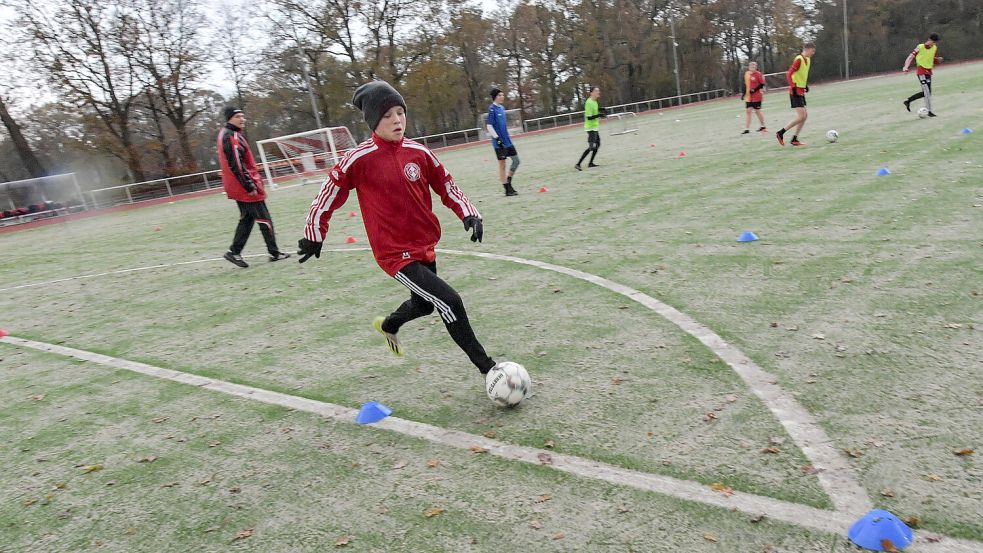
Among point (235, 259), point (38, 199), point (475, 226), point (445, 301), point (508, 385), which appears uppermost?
point (38, 199)

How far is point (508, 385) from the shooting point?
385 centimetres

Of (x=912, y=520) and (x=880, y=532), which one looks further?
(x=912, y=520)

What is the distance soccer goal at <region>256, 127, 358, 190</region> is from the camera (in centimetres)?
2516

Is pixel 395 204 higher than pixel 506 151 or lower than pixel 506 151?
higher

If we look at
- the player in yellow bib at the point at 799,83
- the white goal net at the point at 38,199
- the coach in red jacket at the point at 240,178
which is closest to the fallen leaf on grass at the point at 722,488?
the coach in red jacket at the point at 240,178

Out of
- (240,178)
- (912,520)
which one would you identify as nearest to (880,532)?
(912,520)

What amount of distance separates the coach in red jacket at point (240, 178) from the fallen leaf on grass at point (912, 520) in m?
8.13

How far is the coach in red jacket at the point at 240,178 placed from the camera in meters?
8.70

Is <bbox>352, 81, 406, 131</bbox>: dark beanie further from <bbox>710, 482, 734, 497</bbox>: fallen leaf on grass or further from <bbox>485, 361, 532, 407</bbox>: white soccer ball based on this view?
<bbox>710, 482, 734, 497</bbox>: fallen leaf on grass

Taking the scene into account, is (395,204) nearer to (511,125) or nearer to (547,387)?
(547,387)

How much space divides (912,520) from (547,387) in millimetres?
2097

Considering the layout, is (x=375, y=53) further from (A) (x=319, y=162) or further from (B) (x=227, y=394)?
(B) (x=227, y=394)

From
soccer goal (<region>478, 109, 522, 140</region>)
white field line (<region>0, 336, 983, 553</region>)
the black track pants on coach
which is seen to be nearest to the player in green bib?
the black track pants on coach

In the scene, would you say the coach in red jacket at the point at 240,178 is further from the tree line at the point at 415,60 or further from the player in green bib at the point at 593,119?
the tree line at the point at 415,60
